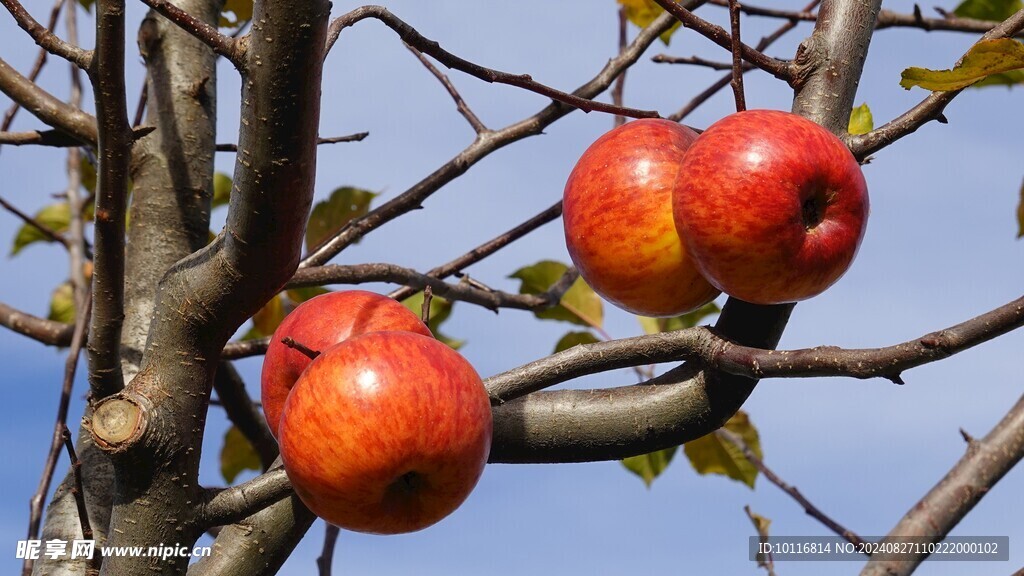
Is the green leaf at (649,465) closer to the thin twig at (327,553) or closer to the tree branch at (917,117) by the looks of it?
the thin twig at (327,553)

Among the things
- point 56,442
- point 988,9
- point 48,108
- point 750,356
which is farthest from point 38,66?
point 988,9

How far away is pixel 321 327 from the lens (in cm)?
170

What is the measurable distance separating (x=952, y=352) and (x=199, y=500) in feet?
3.64

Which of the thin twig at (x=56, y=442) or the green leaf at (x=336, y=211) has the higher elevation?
the green leaf at (x=336, y=211)

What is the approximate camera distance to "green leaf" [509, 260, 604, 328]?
2.88 meters

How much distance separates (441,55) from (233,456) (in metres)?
2.03

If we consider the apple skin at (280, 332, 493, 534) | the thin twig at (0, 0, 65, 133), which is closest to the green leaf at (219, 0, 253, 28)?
the thin twig at (0, 0, 65, 133)

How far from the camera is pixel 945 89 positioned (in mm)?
1428

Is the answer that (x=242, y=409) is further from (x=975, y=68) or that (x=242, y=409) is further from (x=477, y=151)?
(x=975, y=68)

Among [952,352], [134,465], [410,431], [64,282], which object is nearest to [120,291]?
[134,465]

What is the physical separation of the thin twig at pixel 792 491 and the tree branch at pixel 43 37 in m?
1.65

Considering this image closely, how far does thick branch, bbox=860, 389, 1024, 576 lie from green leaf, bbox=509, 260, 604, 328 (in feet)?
4.17

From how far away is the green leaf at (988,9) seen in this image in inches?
114

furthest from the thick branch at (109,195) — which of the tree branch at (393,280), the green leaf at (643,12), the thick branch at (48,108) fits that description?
the green leaf at (643,12)
